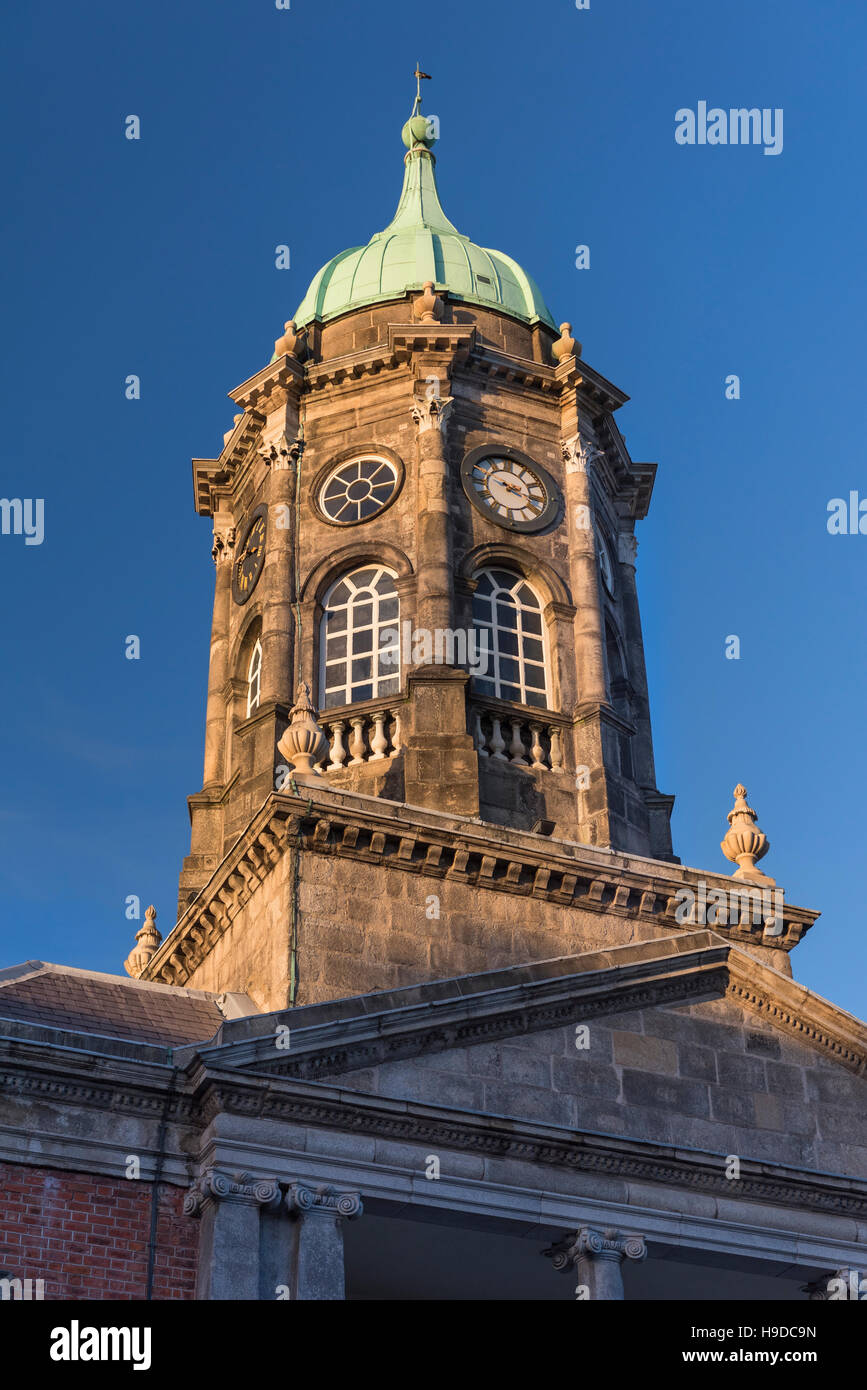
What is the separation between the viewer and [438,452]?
97.9 ft

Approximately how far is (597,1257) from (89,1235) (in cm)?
557

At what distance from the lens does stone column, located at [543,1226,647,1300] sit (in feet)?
64.6

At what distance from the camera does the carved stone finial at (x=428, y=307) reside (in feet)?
103

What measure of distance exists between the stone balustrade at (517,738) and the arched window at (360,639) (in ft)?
4.88

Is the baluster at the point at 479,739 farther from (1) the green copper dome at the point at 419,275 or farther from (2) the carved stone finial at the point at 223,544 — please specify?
(1) the green copper dome at the point at 419,275

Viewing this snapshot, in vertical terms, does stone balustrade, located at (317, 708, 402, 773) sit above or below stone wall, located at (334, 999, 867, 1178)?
above

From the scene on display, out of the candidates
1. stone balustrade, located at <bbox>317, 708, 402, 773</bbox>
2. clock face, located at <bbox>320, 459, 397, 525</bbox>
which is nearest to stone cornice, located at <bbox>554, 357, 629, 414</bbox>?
clock face, located at <bbox>320, 459, 397, 525</bbox>

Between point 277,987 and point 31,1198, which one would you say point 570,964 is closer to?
point 277,987

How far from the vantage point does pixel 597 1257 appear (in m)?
19.8

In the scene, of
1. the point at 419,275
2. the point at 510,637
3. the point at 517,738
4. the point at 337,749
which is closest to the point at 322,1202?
the point at 337,749

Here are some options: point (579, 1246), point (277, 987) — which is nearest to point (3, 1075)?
point (277, 987)

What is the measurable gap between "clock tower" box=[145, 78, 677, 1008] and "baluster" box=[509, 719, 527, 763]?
2 cm

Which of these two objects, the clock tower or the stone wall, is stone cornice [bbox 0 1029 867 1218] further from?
the clock tower

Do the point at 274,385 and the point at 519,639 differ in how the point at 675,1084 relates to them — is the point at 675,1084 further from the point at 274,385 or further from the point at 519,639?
the point at 274,385
